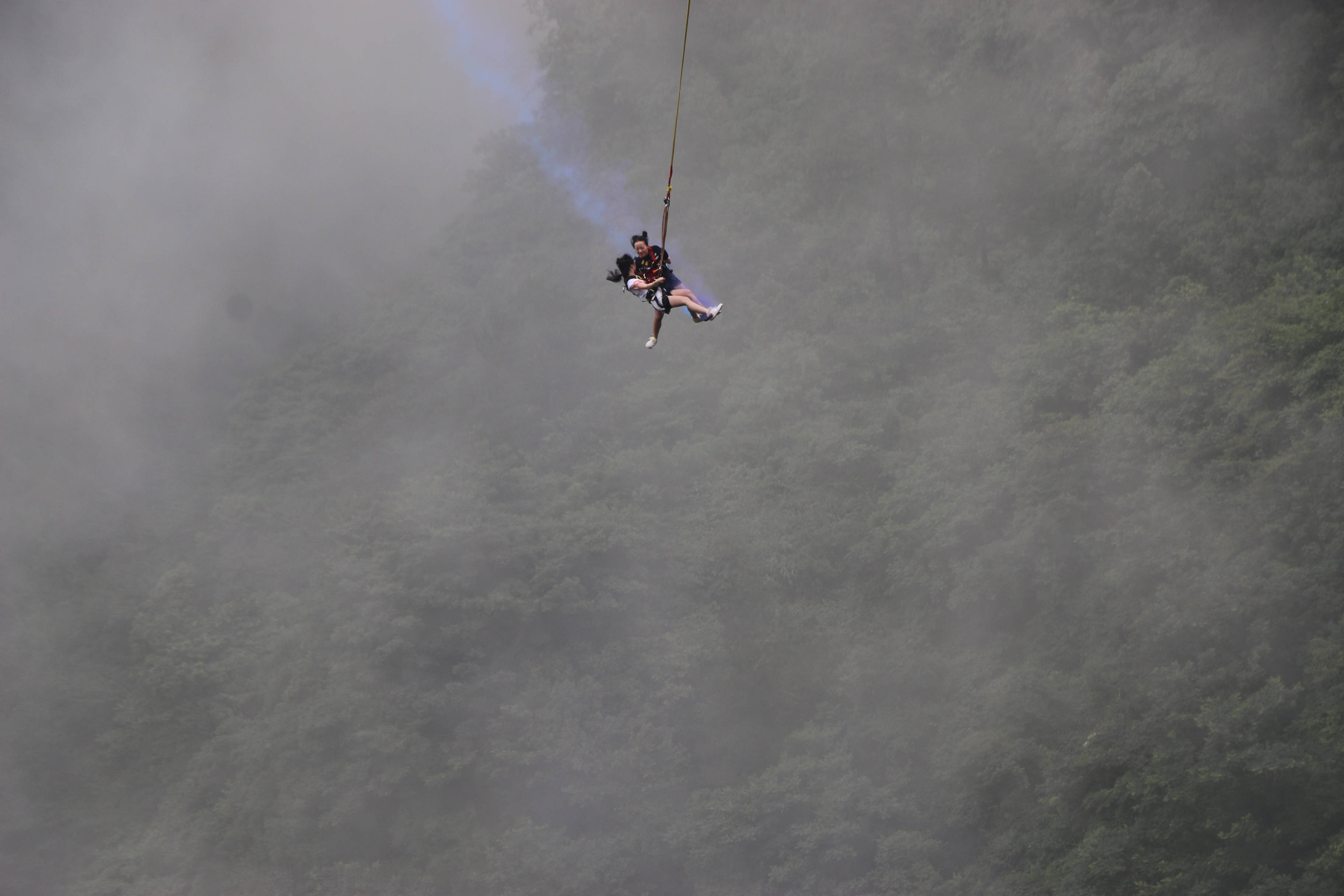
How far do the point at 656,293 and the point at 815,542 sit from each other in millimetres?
10980

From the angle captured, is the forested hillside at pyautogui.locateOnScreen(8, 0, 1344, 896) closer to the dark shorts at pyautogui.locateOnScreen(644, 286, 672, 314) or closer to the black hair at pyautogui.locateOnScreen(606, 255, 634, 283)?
the dark shorts at pyautogui.locateOnScreen(644, 286, 672, 314)

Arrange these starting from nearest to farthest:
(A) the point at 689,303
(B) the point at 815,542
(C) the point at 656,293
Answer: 1. (A) the point at 689,303
2. (C) the point at 656,293
3. (B) the point at 815,542

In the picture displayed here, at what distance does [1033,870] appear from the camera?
15.2 meters

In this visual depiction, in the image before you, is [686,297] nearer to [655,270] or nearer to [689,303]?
[689,303]

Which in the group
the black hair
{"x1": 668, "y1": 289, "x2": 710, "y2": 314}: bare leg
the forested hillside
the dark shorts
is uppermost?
the forested hillside

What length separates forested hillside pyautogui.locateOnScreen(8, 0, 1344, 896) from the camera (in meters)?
15.5

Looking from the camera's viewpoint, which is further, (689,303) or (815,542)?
(815,542)

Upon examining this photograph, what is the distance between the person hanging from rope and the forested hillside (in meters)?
9.79

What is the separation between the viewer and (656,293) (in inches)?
355

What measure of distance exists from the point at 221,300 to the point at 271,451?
5.51 m

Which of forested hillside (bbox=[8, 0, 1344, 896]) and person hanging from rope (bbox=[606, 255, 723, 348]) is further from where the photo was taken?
forested hillside (bbox=[8, 0, 1344, 896])

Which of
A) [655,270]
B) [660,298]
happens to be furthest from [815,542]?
[655,270]

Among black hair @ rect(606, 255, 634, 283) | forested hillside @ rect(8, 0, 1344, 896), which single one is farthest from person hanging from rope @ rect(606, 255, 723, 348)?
forested hillside @ rect(8, 0, 1344, 896)

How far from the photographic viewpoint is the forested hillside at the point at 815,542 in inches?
609
